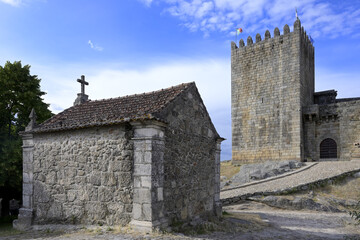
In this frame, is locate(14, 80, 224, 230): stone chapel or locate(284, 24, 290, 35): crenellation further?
locate(284, 24, 290, 35): crenellation

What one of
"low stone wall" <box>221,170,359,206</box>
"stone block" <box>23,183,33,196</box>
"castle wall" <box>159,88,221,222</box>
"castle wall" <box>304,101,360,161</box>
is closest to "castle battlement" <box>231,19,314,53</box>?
"castle wall" <box>304,101,360,161</box>

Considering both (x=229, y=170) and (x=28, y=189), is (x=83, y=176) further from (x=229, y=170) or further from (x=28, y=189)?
(x=229, y=170)

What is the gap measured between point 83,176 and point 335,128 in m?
22.9

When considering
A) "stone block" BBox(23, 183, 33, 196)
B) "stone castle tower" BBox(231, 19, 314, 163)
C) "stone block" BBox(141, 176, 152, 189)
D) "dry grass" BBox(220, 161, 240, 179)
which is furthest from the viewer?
"stone castle tower" BBox(231, 19, 314, 163)

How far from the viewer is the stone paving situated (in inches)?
616

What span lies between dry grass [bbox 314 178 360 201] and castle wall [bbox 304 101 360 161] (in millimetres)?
7774

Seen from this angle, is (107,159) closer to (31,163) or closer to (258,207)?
(31,163)

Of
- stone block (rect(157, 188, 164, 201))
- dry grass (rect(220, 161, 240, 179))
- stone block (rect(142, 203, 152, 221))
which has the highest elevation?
stone block (rect(157, 188, 164, 201))

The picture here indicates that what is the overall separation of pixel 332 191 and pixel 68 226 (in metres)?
14.2

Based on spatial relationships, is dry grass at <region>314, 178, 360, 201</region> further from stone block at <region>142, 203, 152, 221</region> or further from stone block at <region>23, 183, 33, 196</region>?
stone block at <region>23, 183, 33, 196</region>

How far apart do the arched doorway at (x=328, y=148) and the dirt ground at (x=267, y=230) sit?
43.0ft

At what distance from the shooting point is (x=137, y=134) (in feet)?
25.7

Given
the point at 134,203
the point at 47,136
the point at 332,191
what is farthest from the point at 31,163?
the point at 332,191

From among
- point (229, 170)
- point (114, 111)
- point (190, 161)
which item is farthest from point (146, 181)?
point (229, 170)
